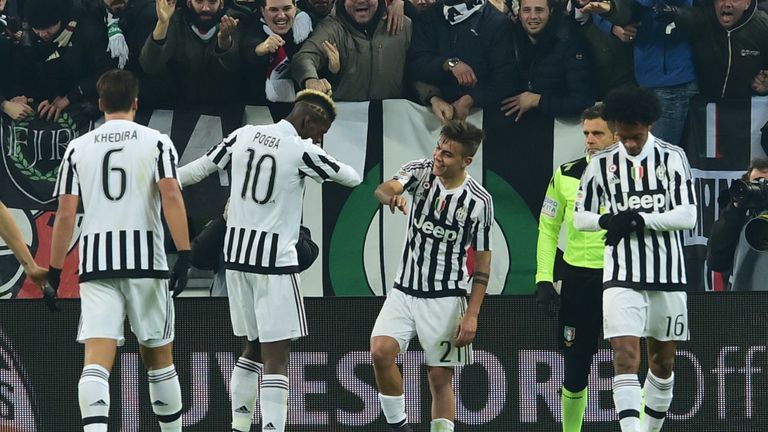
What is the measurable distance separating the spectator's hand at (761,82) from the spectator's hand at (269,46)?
3.12 m

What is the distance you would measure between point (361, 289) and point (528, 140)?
147cm

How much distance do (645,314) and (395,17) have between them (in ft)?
9.75

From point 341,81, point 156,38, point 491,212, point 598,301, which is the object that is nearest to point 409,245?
point 491,212

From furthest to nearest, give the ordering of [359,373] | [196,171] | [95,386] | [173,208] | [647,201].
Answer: [359,373] → [196,171] → [647,201] → [173,208] → [95,386]

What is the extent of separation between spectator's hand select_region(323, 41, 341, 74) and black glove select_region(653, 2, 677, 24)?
2.10 meters

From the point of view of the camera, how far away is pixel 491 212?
7.61 m

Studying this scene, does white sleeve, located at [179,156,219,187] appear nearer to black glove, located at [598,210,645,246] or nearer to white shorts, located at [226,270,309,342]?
Answer: white shorts, located at [226,270,309,342]

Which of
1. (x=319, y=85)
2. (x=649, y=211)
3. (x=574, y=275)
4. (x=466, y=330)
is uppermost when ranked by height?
(x=319, y=85)

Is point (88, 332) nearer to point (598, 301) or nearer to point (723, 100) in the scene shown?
point (598, 301)

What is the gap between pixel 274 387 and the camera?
7.26 meters

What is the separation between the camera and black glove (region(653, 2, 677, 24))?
891 cm

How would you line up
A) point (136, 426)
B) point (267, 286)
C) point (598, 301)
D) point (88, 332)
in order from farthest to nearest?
point (136, 426) → point (598, 301) → point (267, 286) → point (88, 332)

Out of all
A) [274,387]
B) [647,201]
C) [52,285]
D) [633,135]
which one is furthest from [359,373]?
[633,135]

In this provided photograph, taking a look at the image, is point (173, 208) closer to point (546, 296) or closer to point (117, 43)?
point (546, 296)
